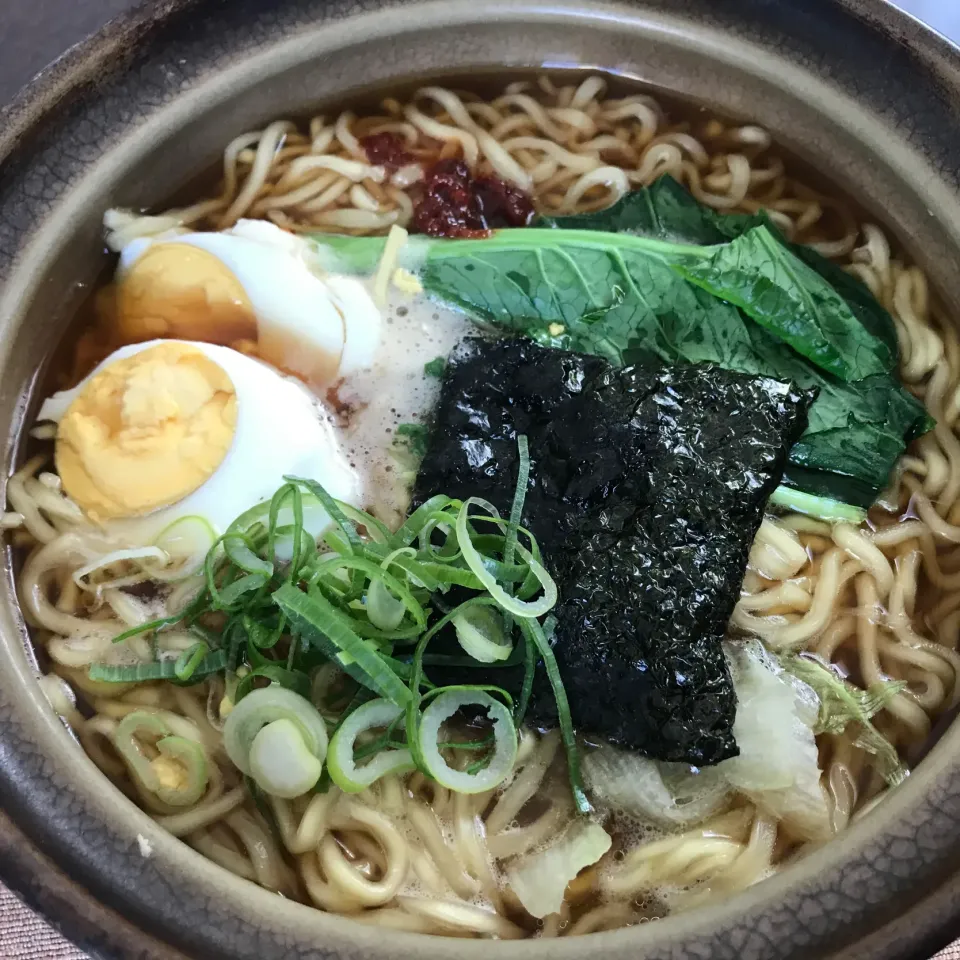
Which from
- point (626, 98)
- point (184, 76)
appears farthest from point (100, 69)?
point (626, 98)

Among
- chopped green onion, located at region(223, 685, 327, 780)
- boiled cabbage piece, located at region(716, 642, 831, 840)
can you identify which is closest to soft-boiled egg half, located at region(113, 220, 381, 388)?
chopped green onion, located at region(223, 685, 327, 780)

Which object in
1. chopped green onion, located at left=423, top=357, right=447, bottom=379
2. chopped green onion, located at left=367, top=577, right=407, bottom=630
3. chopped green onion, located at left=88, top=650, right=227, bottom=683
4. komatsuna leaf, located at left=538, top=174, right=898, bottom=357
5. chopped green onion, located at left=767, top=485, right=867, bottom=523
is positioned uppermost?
komatsuna leaf, located at left=538, top=174, right=898, bottom=357

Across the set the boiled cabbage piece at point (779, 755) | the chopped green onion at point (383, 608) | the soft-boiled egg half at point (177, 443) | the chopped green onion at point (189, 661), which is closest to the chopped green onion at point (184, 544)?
the soft-boiled egg half at point (177, 443)

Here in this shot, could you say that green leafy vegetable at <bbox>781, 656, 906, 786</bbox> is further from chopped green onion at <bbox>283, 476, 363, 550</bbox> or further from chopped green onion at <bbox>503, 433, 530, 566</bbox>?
chopped green onion at <bbox>283, 476, 363, 550</bbox>

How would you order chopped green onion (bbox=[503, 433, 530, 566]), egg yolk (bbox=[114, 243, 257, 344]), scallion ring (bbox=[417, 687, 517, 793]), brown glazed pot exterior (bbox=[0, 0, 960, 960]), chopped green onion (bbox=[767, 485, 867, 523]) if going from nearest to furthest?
1. brown glazed pot exterior (bbox=[0, 0, 960, 960])
2. scallion ring (bbox=[417, 687, 517, 793])
3. chopped green onion (bbox=[503, 433, 530, 566])
4. chopped green onion (bbox=[767, 485, 867, 523])
5. egg yolk (bbox=[114, 243, 257, 344])

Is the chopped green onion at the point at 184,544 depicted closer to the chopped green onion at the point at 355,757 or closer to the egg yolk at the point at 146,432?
the egg yolk at the point at 146,432

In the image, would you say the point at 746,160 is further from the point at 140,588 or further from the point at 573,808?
the point at 140,588
